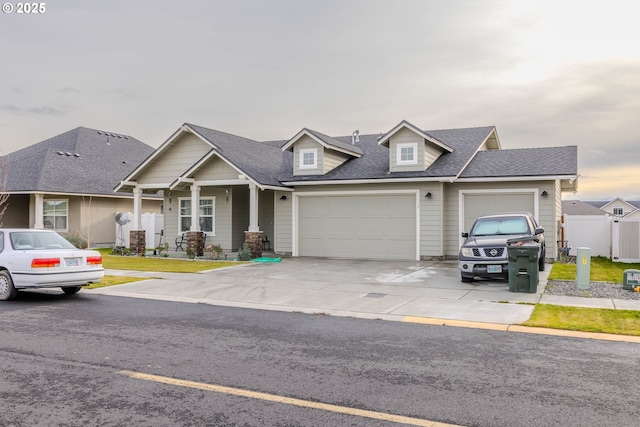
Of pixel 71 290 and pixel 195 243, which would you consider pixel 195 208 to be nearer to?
pixel 195 243

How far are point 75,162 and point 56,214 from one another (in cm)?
352

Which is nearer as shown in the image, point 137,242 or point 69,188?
point 137,242

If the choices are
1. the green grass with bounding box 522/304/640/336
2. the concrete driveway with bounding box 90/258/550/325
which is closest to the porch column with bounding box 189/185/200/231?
the concrete driveway with bounding box 90/258/550/325

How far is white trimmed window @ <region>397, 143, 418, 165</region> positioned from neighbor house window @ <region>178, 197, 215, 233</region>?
9382 mm

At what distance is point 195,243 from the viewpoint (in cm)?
2202

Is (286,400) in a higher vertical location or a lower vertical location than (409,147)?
lower

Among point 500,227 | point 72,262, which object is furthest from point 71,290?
point 500,227

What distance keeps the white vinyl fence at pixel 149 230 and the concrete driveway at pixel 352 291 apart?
9930 mm

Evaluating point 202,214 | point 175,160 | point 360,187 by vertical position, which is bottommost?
point 202,214

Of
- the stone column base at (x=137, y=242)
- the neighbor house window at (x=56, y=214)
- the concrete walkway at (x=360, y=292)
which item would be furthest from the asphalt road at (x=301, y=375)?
the neighbor house window at (x=56, y=214)

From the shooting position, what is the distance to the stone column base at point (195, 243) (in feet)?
72.0

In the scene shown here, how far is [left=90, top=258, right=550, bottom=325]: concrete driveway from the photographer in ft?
32.3

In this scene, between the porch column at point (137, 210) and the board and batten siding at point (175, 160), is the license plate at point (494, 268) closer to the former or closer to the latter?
the board and batten siding at point (175, 160)

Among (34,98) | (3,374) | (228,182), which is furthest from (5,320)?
(34,98)
